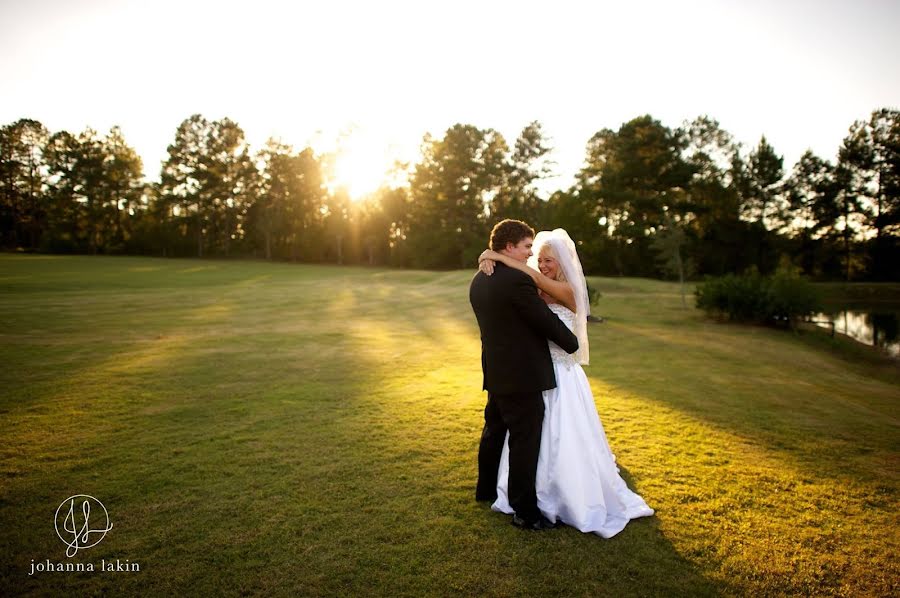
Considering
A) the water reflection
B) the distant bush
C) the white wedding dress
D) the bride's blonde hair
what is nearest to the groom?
the white wedding dress

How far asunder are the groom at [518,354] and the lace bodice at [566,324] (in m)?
0.23

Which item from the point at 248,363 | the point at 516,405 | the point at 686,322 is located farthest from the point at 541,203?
the point at 516,405

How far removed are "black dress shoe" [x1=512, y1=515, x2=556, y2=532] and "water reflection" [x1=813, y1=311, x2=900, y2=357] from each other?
59.8 ft

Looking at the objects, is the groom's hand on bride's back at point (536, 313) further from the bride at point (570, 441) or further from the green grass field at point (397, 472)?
the green grass field at point (397, 472)

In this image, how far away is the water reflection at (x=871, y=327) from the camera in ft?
63.6

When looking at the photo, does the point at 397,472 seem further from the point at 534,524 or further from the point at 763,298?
the point at 763,298

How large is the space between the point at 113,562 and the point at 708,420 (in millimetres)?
7642

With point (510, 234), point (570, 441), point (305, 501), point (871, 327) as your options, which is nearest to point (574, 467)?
point (570, 441)

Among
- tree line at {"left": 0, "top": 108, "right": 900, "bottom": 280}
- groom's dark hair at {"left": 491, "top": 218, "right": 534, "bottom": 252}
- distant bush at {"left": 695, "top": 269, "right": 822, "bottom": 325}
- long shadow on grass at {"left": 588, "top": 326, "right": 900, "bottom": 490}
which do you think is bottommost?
long shadow on grass at {"left": 588, "top": 326, "right": 900, "bottom": 490}

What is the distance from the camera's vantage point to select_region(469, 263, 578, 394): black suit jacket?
13.4 ft

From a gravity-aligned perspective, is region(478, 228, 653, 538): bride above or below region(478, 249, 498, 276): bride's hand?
below

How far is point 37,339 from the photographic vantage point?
509 inches

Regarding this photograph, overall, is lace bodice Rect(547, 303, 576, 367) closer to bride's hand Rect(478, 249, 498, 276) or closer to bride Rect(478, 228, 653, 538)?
bride Rect(478, 228, 653, 538)

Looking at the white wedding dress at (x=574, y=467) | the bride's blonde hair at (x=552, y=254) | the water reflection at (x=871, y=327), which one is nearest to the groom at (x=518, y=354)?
the white wedding dress at (x=574, y=467)
